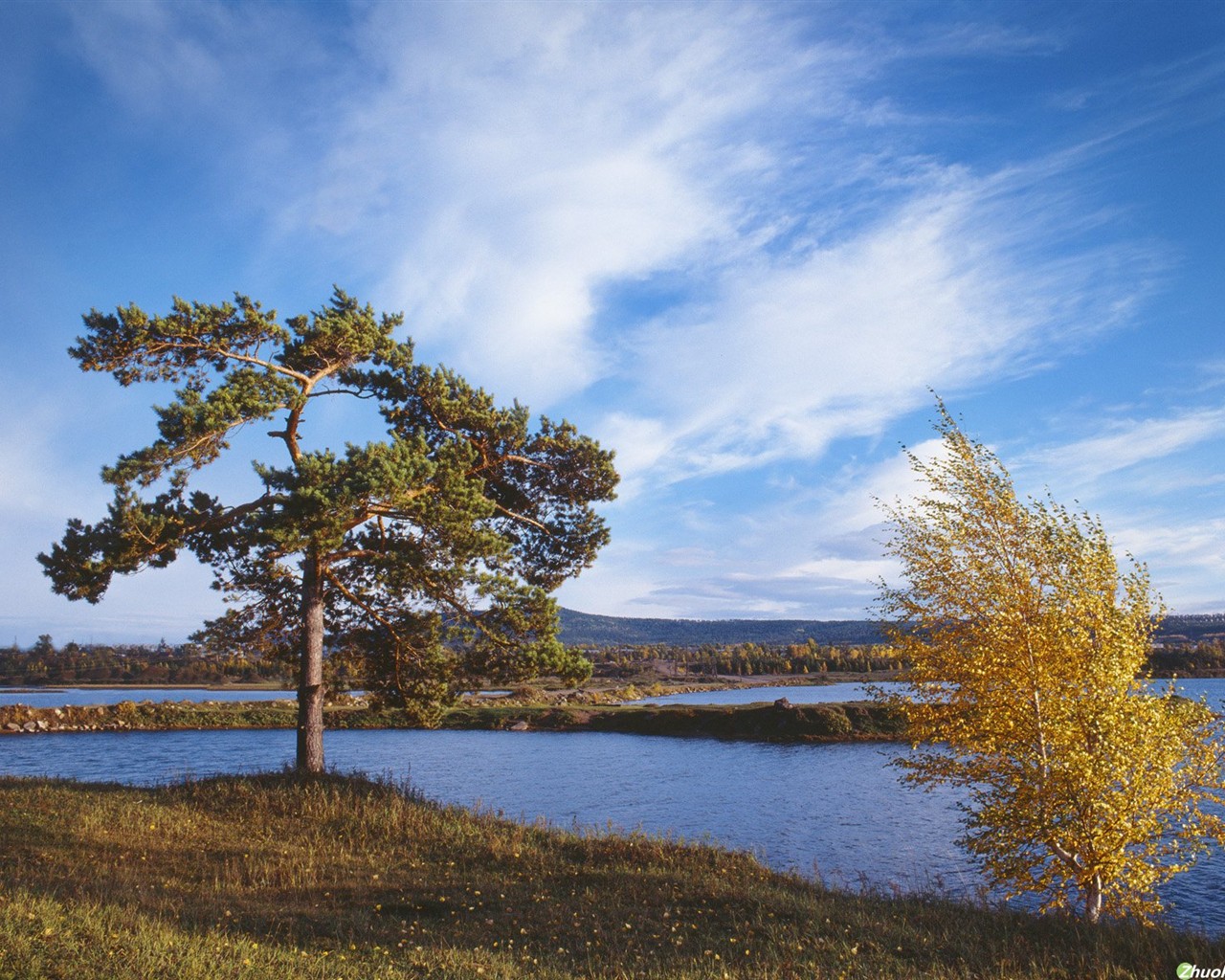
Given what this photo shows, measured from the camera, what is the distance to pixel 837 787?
3512 cm

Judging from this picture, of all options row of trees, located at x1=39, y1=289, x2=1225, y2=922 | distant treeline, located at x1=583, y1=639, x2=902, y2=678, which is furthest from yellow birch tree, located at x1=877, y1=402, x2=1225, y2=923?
distant treeline, located at x1=583, y1=639, x2=902, y2=678

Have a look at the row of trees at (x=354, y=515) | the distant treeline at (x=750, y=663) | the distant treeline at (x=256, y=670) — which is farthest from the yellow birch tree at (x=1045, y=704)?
the distant treeline at (x=750, y=663)

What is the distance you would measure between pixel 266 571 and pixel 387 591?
3320 mm

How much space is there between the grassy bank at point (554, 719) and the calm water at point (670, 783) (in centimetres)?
383

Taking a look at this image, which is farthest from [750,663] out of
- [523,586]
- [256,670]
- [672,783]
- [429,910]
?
[429,910]

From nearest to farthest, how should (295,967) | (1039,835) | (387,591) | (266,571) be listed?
1. (295,967)
2. (1039,835)
3. (266,571)
4. (387,591)

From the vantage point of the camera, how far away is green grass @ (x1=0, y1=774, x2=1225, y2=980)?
8055 millimetres

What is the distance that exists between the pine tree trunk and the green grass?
231 centimetres

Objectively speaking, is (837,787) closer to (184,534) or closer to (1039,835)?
(1039,835)

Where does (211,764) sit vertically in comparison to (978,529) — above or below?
below

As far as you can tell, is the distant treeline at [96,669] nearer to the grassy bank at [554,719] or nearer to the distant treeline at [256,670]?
the distant treeline at [256,670]

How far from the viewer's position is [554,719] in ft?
228

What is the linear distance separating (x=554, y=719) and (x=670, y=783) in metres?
34.2

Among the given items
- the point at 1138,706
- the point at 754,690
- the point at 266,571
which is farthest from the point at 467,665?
the point at 754,690
